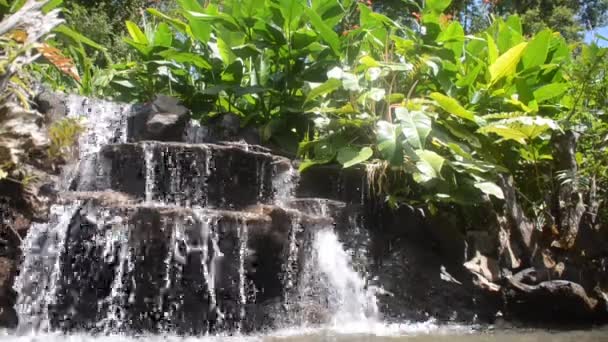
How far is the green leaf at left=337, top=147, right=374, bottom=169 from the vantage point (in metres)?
4.79

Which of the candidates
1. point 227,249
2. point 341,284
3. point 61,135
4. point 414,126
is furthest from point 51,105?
point 414,126

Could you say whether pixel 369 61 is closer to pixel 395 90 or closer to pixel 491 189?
pixel 395 90

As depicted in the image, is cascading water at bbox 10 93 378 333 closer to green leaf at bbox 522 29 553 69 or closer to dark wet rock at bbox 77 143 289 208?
dark wet rock at bbox 77 143 289 208

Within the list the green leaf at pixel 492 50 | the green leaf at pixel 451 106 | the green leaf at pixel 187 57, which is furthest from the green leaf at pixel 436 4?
the green leaf at pixel 187 57

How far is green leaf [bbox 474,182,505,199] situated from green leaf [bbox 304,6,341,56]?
1839 millimetres

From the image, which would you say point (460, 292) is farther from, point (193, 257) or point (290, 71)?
point (290, 71)

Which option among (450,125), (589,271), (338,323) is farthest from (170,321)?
(589,271)

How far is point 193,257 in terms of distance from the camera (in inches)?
166

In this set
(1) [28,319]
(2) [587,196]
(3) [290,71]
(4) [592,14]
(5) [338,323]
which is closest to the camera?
(1) [28,319]

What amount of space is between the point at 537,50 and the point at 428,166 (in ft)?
5.84

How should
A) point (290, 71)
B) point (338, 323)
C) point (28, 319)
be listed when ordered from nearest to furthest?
point (28, 319) < point (338, 323) < point (290, 71)

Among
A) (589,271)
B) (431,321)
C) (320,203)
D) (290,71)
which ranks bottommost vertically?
(431,321)

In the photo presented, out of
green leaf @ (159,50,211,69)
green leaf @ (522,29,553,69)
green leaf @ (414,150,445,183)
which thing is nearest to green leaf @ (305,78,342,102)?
green leaf @ (414,150,445,183)

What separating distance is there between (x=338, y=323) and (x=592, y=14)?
19897 millimetres
